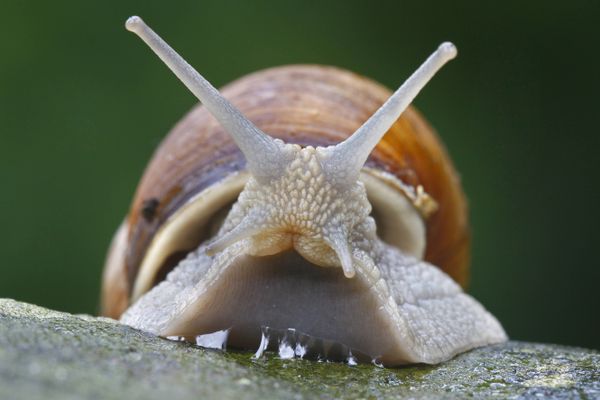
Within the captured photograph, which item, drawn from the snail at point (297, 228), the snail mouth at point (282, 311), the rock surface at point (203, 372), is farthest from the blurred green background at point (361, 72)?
the snail mouth at point (282, 311)

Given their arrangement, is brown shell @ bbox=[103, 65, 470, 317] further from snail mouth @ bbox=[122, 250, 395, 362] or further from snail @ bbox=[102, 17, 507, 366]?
snail mouth @ bbox=[122, 250, 395, 362]

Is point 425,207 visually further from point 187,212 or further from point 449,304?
point 187,212

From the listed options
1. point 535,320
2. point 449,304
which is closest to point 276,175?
point 449,304

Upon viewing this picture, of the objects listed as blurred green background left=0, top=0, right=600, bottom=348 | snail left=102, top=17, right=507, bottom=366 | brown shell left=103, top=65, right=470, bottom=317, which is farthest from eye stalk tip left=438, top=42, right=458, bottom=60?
blurred green background left=0, top=0, right=600, bottom=348

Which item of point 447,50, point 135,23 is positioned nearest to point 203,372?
point 135,23

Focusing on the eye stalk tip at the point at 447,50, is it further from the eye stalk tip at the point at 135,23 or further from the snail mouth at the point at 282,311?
the eye stalk tip at the point at 135,23
